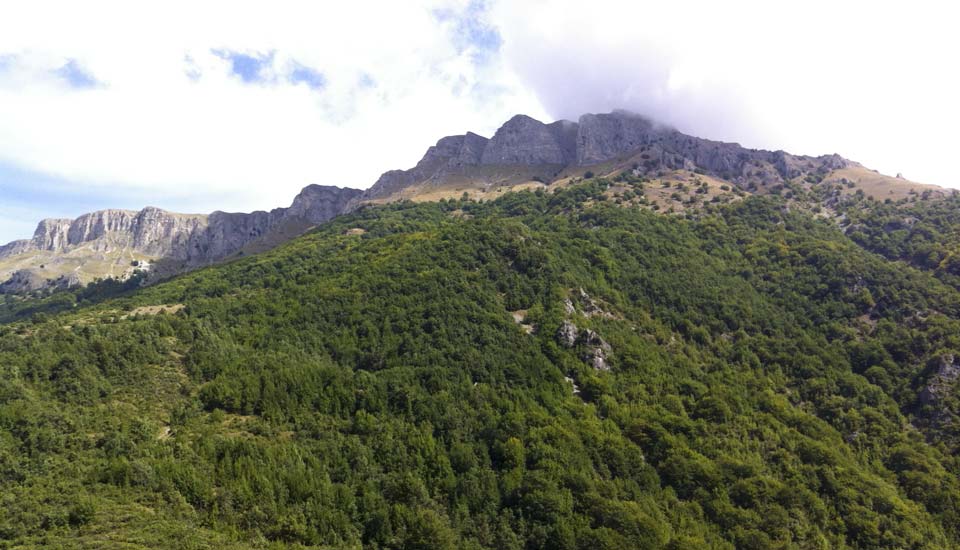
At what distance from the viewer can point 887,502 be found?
79625mm

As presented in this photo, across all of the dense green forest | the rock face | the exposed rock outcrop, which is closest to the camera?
the dense green forest

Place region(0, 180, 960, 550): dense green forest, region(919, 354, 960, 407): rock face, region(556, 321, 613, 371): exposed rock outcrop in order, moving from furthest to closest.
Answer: region(556, 321, 613, 371): exposed rock outcrop, region(919, 354, 960, 407): rock face, region(0, 180, 960, 550): dense green forest

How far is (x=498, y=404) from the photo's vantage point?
89.3 meters

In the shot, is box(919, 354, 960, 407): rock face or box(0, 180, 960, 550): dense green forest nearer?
box(0, 180, 960, 550): dense green forest

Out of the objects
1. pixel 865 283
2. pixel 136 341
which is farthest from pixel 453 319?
pixel 865 283

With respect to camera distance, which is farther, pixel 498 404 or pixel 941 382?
pixel 941 382

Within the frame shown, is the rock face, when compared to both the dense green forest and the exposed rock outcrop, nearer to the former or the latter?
the dense green forest

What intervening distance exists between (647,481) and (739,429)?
1019 inches

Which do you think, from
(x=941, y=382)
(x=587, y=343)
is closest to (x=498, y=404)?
(x=587, y=343)

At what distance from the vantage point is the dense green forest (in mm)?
57469

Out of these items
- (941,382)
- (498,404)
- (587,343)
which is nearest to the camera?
(498,404)

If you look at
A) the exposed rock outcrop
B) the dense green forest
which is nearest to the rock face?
the dense green forest

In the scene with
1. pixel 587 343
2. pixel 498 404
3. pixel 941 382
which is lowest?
pixel 498 404

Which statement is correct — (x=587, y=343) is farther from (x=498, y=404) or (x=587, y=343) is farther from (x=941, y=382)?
(x=941, y=382)
